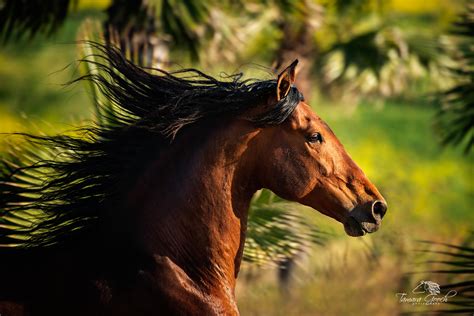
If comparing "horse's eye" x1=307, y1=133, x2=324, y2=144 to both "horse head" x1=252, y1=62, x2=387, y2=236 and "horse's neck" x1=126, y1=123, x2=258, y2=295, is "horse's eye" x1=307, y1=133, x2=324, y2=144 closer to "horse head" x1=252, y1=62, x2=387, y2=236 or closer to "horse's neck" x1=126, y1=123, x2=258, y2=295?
"horse head" x1=252, y1=62, x2=387, y2=236

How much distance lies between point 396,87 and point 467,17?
333 cm

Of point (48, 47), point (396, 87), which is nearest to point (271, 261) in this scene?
point (396, 87)

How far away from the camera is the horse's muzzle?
462 centimetres

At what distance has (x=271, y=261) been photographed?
6.73 meters

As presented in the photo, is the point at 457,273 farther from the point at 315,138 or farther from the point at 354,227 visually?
the point at 315,138

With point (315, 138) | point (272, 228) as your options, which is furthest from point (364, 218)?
point (272, 228)

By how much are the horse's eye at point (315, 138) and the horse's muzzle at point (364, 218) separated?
358 millimetres

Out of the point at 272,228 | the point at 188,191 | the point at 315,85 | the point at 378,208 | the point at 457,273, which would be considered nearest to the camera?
the point at 188,191

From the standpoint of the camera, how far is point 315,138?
463cm

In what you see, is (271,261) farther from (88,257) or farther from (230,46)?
(230,46)

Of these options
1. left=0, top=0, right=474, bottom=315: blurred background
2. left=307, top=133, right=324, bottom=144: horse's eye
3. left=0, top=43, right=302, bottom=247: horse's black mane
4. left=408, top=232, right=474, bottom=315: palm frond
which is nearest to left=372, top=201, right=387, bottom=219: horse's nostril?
left=307, top=133, right=324, bottom=144: horse's eye

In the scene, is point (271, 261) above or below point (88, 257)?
below

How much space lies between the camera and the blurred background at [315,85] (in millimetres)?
6832

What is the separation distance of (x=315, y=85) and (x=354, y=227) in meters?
8.04
